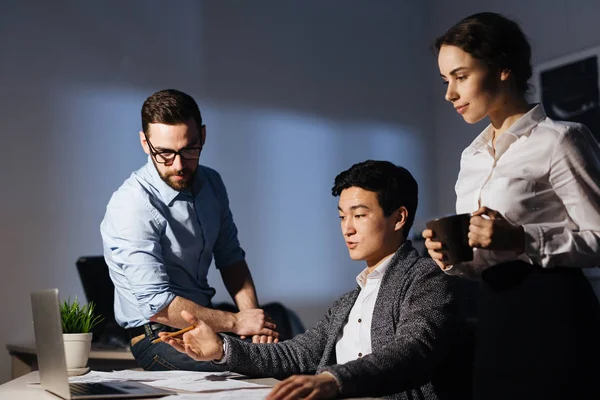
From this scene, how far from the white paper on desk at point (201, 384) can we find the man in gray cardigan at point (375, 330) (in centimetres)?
7

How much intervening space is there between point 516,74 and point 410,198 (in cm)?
55

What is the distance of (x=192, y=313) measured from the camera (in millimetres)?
2402

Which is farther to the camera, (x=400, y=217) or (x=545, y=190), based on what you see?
(x=400, y=217)

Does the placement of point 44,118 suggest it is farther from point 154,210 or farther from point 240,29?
point 154,210

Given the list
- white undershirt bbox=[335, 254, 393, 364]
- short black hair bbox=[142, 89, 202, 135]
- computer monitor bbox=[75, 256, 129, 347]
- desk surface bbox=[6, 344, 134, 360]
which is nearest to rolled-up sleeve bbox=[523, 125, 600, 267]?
white undershirt bbox=[335, 254, 393, 364]

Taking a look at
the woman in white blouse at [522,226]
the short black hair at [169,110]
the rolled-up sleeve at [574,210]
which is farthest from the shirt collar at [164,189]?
the rolled-up sleeve at [574,210]

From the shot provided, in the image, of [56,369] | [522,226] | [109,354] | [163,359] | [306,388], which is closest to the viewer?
[306,388]

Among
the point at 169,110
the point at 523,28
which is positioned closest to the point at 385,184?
the point at 169,110

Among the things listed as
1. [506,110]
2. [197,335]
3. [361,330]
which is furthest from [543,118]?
[197,335]

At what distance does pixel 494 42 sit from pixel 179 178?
4.27 ft

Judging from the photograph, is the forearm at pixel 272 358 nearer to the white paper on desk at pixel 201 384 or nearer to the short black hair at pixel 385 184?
the white paper on desk at pixel 201 384

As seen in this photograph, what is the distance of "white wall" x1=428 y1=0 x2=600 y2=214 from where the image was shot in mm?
4664

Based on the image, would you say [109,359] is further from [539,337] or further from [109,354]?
[539,337]

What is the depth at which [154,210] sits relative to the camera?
2.51 metres
